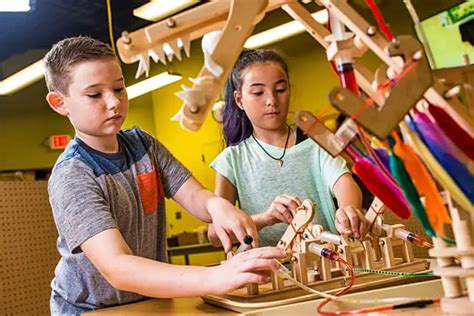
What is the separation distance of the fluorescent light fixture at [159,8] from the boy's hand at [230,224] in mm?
2716

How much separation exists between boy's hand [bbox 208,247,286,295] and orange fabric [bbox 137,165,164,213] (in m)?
0.41

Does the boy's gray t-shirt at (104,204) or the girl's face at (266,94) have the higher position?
the girl's face at (266,94)

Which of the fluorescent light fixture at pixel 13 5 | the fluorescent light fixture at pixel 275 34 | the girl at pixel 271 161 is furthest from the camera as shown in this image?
the fluorescent light fixture at pixel 275 34

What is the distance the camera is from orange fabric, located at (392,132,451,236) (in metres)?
0.48

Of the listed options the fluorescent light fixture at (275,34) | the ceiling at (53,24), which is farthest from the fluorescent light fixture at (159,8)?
the fluorescent light fixture at (275,34)

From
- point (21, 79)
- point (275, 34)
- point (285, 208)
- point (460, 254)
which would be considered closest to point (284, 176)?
point (285, 208)

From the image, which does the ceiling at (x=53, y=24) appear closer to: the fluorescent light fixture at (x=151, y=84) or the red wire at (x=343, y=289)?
the fluorescent light fixture at (x=151, y=84)

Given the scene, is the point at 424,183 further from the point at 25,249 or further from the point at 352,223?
the point at 25,249

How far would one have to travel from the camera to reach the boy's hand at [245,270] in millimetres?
609

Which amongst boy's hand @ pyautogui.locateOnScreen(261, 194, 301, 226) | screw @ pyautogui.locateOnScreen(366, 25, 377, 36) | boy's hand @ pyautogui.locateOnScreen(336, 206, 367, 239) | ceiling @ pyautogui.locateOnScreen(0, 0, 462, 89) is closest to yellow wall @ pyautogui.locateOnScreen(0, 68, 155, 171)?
ceiling @ pyautogui.locateOnScreen(0, 0, 462, 89)

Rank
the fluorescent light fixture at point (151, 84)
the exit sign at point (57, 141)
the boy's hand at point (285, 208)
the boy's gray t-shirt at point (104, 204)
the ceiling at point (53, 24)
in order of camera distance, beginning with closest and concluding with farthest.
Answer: the boy's gray t-shirt at point (104, 204), the boy's hand at point (285, 208), the ceiling at point (53, 24), the exit sign at point (57, 141), the fluorescent light fixture at point (151, 84)

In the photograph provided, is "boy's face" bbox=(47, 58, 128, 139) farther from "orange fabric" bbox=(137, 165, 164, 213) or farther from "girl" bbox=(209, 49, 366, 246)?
"girl" bbox=(209, 49, 366, 246)

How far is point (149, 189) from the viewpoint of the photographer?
104 cm

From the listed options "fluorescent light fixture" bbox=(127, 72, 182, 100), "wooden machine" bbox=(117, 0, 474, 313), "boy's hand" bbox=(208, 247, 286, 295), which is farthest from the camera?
"fluorescent light fixture" bbox=(127, 72, 182, 100)
